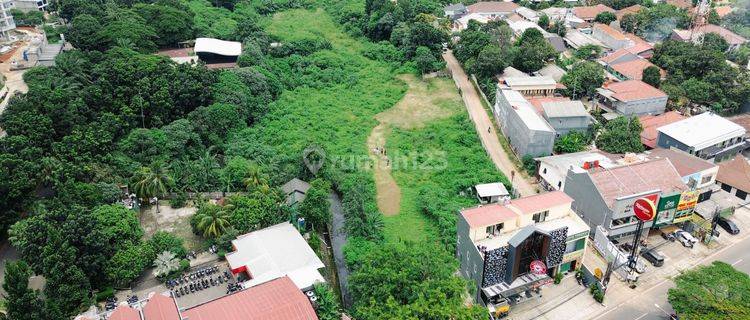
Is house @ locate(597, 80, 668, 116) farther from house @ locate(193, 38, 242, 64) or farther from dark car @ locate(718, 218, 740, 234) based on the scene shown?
house @ locate(193, 38, 242, 64)

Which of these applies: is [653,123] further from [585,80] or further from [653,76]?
[653,76]

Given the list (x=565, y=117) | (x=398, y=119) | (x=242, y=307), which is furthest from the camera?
(x=398, y=119)

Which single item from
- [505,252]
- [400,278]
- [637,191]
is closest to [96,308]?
[400,278]

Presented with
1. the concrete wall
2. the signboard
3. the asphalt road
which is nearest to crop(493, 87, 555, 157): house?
the concrete wall

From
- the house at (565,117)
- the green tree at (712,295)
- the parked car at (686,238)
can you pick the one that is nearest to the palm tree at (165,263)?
the green tree at (712,295)

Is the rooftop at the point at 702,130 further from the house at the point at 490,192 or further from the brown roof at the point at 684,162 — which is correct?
the house at the point at 490,192

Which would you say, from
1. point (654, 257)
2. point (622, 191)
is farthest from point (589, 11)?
point (654, 257)

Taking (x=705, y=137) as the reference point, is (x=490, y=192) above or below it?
below

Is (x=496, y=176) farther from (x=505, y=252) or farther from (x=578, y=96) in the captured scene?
(x=578, y=96)
